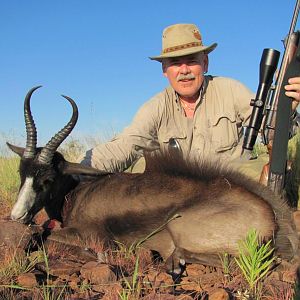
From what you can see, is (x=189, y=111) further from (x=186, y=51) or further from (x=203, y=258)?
(x=203, y=258)

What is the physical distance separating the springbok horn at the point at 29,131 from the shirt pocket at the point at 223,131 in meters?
2.27

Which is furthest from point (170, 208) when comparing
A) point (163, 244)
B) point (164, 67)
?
point (164, 67)

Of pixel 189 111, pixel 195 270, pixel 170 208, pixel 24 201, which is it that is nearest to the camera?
pixel 195 270

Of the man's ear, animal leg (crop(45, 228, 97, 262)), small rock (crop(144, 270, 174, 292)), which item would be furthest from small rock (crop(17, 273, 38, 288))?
the man's ear

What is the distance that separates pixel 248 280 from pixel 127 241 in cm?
132

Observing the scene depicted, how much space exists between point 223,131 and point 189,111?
1.65 ft

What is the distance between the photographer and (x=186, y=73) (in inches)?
212

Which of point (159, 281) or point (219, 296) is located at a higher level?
point (219, 296)

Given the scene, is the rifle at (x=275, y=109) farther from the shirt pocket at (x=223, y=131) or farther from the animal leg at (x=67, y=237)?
the animal leg at (x=67, y=237)

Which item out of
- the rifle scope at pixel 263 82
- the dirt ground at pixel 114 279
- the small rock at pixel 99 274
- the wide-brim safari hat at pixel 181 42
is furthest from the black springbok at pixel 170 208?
the wide-brim safari hat at pixel 181 42

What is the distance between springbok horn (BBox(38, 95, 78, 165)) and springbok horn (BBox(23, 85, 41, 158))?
0.34ft

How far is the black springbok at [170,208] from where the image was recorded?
3.18m

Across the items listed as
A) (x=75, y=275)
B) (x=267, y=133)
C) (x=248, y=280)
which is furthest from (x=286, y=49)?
(x=75, y=275)

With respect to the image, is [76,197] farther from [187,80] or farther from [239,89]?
[239,89]
